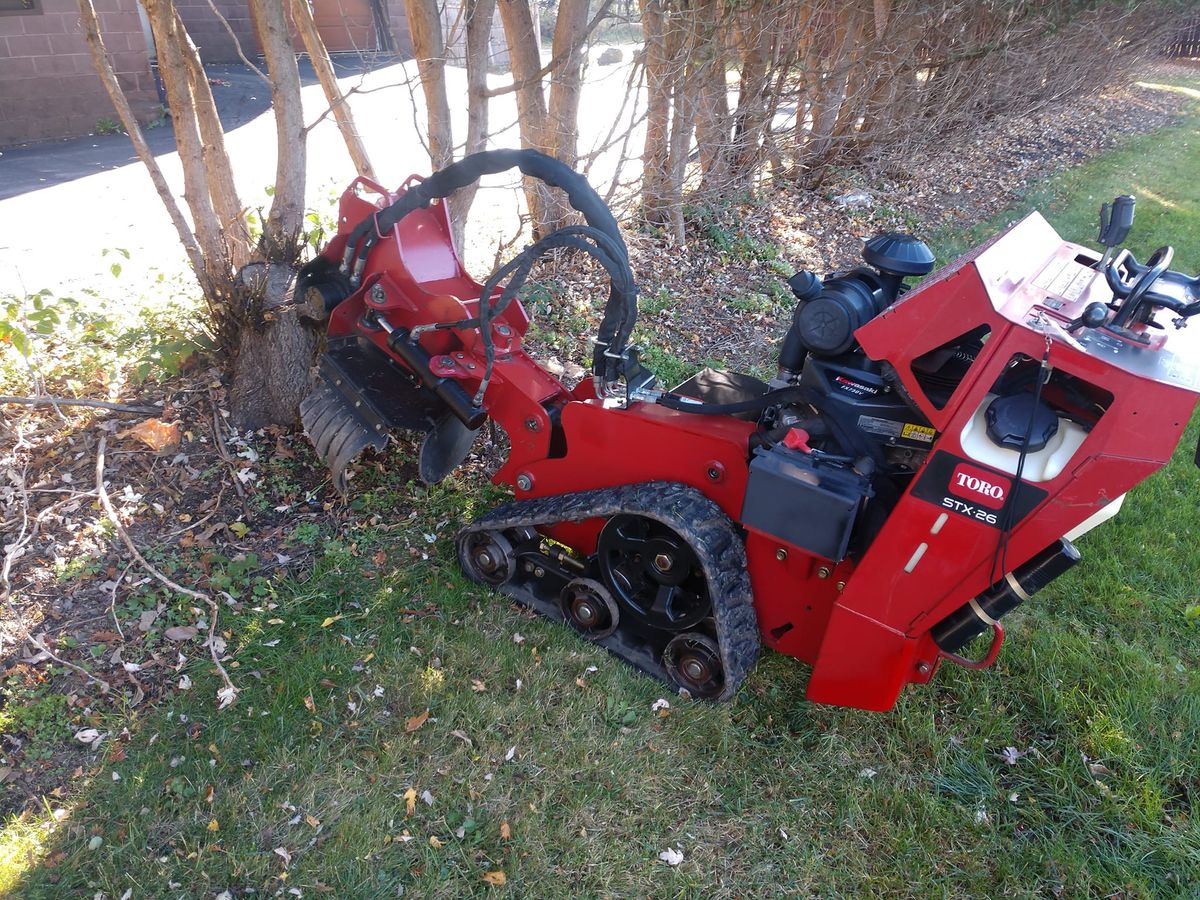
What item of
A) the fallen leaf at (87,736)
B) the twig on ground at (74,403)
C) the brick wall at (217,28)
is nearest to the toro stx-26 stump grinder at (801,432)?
the twig on ground at (74,403)

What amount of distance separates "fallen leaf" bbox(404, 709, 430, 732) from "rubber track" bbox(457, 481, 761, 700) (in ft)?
3.12

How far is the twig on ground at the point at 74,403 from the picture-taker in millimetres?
4043

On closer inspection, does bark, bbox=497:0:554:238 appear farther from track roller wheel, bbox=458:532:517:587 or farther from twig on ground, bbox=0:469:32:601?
twig on ground, bbox=0:469:32:601

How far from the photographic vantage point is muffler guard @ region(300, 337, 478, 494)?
→ 3.80 metres

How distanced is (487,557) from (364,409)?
888 millimetres

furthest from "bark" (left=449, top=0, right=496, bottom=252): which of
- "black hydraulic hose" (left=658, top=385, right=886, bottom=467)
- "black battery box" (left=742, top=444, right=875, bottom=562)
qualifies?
"black battery box" (left=742, top=444, right=875, bottom=562)

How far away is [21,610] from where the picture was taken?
3455 millimetres

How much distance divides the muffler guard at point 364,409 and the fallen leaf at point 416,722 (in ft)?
3.85

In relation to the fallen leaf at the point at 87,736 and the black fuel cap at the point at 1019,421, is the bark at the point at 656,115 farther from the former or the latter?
the fallen leaf at the point at 87,736

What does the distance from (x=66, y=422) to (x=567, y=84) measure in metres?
4.03

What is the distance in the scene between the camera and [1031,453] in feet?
8.33

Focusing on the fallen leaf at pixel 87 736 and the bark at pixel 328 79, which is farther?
the bark at pixel 328 79

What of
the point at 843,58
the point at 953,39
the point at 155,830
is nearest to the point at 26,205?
the point at 155,830

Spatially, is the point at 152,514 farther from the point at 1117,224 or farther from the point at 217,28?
the point at 217,28
